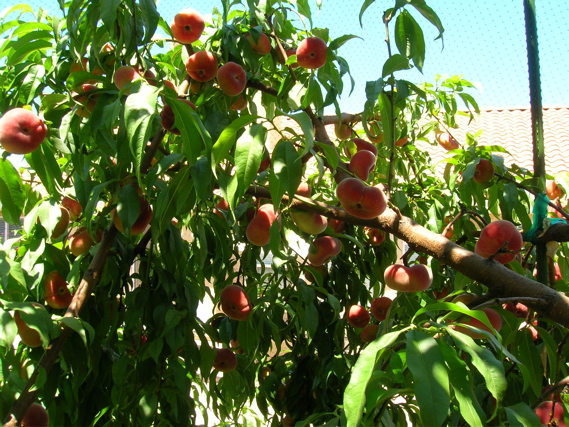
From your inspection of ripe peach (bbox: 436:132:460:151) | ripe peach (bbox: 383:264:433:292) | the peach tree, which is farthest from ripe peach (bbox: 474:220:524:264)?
ripe peach (bbox: 436:132:460:151)

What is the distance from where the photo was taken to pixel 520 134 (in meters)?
7.30

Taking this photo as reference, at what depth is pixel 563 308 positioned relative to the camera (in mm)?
917

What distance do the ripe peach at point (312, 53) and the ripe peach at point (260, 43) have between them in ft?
0.46

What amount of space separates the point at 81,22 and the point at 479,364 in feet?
3.42

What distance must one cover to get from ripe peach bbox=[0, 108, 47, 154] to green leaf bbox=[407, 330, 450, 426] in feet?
2.58

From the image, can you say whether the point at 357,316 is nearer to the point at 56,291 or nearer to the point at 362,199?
the point at 362,199

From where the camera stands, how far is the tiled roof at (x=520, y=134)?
20.5 feet

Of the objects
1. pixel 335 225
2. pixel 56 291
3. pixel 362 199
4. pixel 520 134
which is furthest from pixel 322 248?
pixel 520 134

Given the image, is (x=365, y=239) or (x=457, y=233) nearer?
(x=457, y=233)

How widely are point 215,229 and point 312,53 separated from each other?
0.49m

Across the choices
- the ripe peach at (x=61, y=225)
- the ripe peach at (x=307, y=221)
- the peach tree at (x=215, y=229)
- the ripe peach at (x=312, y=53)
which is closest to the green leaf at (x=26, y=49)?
the peach tree at (x=215, y=229)

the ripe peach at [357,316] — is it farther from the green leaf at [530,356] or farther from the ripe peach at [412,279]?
the green leaf at [530,356]

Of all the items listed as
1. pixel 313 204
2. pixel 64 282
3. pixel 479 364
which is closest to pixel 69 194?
pixel 64 282

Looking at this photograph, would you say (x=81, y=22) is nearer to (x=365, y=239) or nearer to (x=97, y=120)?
(x=97, y=120)
